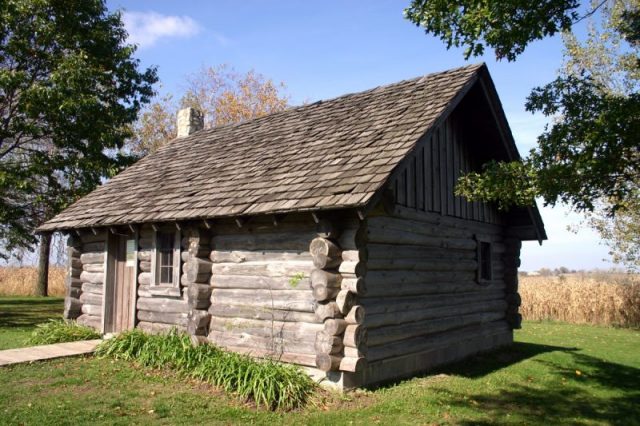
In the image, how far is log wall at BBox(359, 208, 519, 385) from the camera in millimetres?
8766

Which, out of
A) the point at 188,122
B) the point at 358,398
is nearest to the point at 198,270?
the point at 358,398

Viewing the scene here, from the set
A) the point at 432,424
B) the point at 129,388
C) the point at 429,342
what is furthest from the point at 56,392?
the point at 429,342

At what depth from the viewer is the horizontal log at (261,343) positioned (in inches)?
339

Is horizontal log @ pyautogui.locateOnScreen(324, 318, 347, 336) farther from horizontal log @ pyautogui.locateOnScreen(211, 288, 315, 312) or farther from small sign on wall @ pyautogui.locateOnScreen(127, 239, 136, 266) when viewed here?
small sign on wall @ pyautogui.locateOnScreen(127, 239, 136, 266)

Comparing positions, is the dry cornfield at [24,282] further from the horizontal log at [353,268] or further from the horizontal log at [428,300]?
the horizontal log at [353,268]

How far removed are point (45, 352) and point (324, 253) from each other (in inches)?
264

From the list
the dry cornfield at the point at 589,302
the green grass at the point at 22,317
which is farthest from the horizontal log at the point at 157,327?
the dry cornfield at the point at 589,302

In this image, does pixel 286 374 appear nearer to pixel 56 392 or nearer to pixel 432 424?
pixel 432 424

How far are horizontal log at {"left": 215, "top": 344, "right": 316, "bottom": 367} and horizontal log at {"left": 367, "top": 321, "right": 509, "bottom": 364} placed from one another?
964 mm

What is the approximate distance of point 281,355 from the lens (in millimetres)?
8797

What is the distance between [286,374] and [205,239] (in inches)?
137

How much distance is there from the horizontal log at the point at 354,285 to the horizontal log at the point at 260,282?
748mm

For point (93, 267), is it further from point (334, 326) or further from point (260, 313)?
point (334, 326)

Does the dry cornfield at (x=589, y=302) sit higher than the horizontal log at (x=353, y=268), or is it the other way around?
the horizontal log at (x=353, y=268)
